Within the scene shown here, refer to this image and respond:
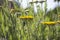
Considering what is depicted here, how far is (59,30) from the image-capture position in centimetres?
131

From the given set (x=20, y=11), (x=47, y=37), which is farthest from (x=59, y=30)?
(x=20, y=11)

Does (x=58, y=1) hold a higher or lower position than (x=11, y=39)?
higher

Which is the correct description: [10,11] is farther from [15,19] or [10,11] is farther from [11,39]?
[11,39]

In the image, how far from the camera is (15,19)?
125 cm

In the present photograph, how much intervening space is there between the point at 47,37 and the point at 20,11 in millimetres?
247

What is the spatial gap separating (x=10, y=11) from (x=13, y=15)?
1.2 inches

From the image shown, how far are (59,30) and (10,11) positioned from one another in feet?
1.11

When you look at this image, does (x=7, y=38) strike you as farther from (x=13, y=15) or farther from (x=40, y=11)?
(x=40, y=11)

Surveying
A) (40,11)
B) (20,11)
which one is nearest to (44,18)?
(40,11)

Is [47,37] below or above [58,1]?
below

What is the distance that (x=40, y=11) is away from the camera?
129 cm

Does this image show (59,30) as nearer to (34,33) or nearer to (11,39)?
(34,33)

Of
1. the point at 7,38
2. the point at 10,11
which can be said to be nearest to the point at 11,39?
the point at 7,38

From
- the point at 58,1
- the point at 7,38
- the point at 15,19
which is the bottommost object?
the point at 7,38
